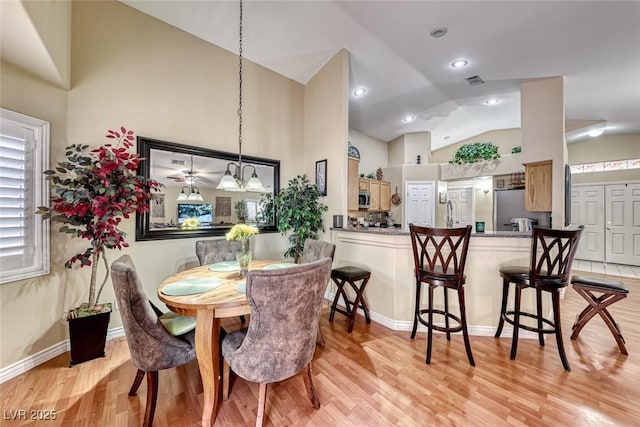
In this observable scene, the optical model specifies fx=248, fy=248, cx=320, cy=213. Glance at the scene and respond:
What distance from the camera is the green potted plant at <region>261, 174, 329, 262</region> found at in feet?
12.1

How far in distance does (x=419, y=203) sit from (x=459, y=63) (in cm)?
358

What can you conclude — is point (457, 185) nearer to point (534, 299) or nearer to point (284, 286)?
point (534, 299)

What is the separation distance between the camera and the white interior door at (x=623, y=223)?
574 cm

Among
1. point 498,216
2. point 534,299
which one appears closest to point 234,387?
point 534,299

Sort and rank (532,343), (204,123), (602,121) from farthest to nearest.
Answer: (602,121)
(204,123)
(532,343)

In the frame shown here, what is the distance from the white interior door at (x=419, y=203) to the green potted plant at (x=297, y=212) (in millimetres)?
3506

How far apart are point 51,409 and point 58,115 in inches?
96.3

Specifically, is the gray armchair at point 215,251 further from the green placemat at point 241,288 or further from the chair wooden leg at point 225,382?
the chair wooden leg at point 225,382

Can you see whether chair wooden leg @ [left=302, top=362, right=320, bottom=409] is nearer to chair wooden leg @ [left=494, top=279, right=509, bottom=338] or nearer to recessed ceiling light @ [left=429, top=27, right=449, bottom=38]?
chair wooden leg @ [left=494, top=279, right=509, bottom=338]

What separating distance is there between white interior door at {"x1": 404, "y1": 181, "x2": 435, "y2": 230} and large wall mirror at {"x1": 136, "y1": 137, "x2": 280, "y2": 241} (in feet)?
14.4

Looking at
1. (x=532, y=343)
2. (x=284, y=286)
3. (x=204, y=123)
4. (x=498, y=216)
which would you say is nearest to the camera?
(x=284, y=286)

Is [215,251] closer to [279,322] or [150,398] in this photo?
[150,398]

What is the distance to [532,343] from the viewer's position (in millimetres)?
2525

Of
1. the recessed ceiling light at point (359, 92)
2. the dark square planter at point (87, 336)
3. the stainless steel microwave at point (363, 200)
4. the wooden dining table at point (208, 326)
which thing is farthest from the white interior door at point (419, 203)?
the dark square planter at point (87, 336)
